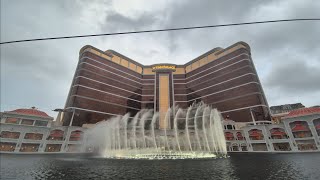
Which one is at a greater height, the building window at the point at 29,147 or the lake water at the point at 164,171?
the building window at the point at 29,147

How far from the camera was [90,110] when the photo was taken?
84562 millimetres

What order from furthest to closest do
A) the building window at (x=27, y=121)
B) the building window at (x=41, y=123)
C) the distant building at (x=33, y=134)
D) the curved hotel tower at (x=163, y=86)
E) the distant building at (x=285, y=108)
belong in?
the distant building at (x=285, y=108) → the curved hotel tower at (x=163, y=86) → the building window at (x=41, y=123) → the building window at (x=27, y=121) → the distant building at (x=33, y=134)

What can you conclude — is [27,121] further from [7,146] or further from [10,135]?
[7,146]

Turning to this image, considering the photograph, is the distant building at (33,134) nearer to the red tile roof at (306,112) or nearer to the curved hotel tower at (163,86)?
the curved hotel tower at (163,86)

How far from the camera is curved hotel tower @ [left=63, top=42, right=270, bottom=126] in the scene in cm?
8244

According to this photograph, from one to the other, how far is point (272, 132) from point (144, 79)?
246 ft

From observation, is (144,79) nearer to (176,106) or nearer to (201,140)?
(176,106)

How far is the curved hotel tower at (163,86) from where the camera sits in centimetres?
8244

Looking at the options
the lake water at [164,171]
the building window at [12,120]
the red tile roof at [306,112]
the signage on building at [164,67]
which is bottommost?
the lake water at [164,171]

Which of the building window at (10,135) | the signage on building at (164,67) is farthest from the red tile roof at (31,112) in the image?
the signage on building at (164,67)

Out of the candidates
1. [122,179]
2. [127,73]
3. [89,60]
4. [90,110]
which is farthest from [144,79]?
[122,179]

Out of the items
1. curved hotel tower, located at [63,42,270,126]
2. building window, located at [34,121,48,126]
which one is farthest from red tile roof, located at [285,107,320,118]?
building window, located at [34,121,48,126]

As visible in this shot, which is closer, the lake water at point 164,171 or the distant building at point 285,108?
the lake water at point 164,171

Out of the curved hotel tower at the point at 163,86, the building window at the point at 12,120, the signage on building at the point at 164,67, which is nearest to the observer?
the building window at the point at 12,120
